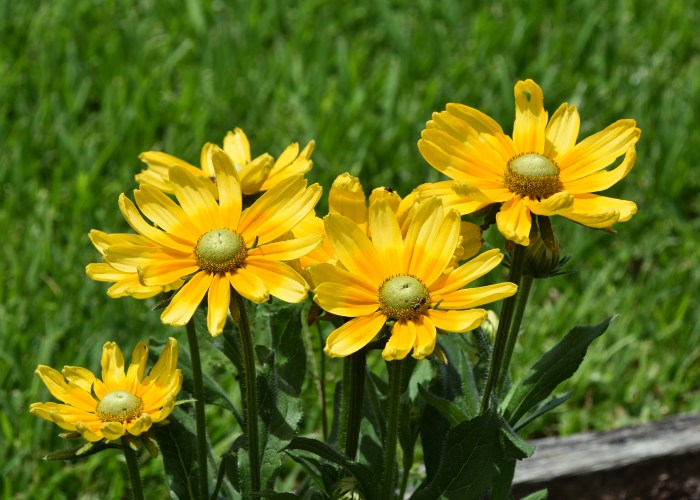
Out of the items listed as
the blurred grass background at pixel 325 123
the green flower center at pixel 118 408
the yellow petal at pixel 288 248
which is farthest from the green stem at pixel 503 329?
the blurred grass background at pixel 325 123

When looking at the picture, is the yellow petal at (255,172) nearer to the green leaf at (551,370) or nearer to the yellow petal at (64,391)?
the yellow petal at (64,391)

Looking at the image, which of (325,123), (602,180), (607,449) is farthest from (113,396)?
(325,123)

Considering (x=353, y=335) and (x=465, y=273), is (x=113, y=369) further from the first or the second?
(x=465, y=273)

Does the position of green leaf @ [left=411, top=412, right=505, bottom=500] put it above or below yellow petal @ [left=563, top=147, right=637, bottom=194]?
below

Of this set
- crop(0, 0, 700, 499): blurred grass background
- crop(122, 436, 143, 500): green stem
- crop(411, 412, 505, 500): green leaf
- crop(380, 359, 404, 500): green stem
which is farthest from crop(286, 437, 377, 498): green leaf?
crop(0, 0, 700, 499): blurred grass background

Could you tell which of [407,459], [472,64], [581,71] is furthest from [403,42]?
[407,459]

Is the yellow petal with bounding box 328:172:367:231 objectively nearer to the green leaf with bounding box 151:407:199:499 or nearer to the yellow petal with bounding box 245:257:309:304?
the yellow petal with bounding box 245:257:309:304
